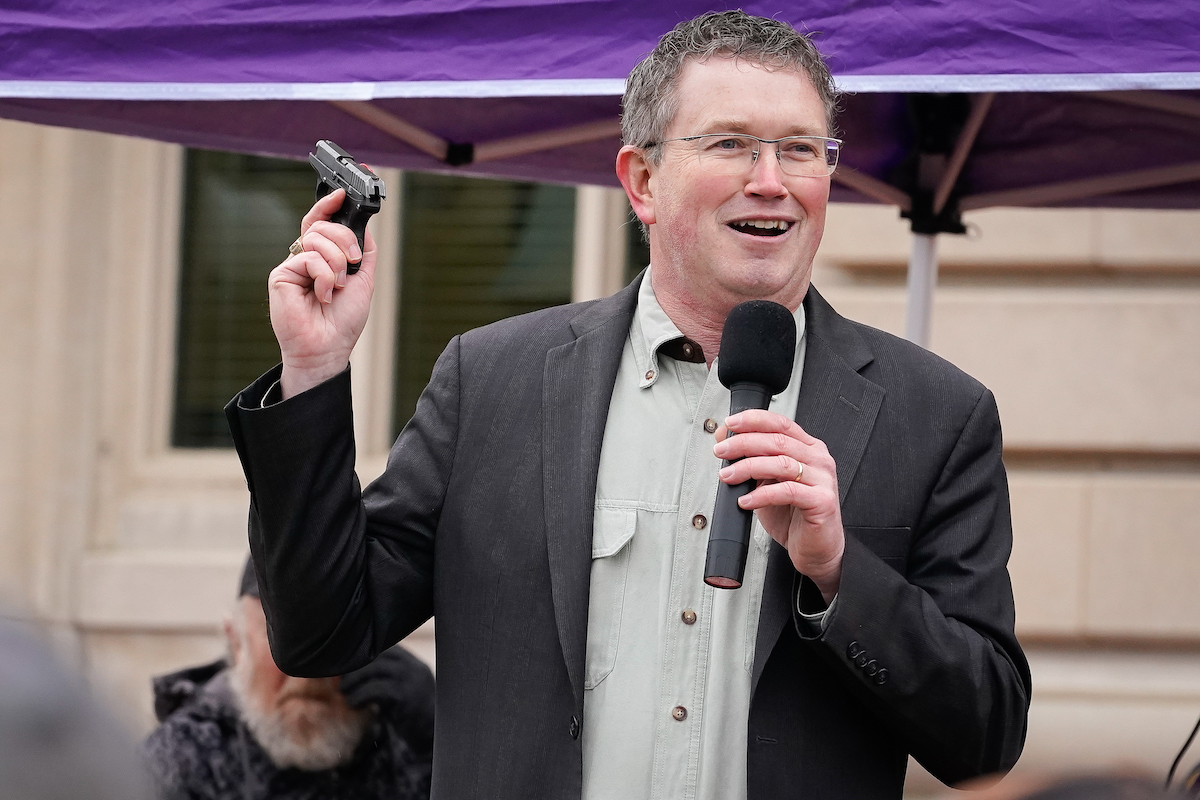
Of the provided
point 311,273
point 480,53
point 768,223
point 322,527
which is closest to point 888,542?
point 768,223

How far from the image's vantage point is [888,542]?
2248 mm

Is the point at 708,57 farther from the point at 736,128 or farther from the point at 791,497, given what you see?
the point at 791,497

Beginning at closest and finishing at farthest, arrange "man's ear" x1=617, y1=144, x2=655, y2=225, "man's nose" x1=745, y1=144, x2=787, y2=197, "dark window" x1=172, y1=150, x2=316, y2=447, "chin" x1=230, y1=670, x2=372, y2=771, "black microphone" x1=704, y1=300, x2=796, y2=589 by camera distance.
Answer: "black microphone" x1=704, y1=300, x2=796, y2=589
"man's nose" x1=745, y1=144, x2=787, y2=197
"man's ear" x1=617, y1=144, x2=655, y2=225
"chin" x1=230, y1=670, x2=372, y2=771
"dark window" x1=172, y1=150, x2=316, y2=447

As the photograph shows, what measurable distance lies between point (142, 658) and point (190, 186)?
2.29m

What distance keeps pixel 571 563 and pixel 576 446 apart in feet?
0.66

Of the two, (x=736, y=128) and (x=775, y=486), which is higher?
(x=736, y=128)

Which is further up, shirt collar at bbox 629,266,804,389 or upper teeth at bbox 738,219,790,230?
upper teeth at bbox 738,219,790,230

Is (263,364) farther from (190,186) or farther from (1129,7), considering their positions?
(1129,7)

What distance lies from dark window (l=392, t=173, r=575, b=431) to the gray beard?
3023 mm

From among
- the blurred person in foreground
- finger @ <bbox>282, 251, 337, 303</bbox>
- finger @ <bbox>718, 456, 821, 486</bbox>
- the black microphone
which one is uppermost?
finger @ <bbox>282, 251, 337, 303</bbox>

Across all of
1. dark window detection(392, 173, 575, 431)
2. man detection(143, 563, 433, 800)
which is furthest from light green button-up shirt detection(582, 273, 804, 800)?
dark window detection(392, 173, 575, 431)

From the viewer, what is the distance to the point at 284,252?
23.0 feet

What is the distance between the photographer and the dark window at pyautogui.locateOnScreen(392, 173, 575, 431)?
22.0 feet

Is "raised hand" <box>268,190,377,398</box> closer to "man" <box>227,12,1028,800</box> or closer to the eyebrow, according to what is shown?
"man" <box>227,12,1028,800</box>
